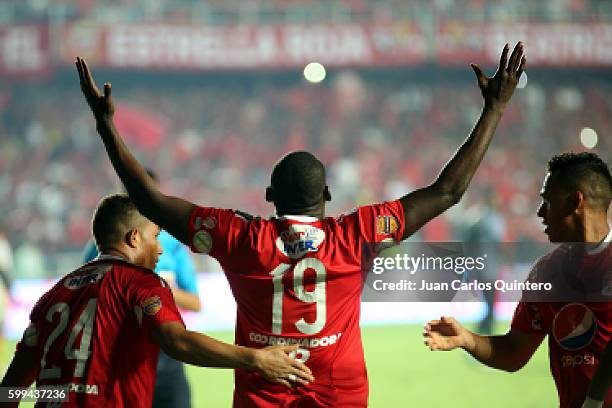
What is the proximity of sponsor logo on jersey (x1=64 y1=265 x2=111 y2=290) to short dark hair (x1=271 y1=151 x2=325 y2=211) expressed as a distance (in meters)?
0.72

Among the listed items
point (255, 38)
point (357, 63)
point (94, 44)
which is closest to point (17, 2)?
point (94, 44)

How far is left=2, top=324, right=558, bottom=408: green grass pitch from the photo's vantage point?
787 cm

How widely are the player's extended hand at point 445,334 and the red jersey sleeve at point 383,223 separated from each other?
40 cm

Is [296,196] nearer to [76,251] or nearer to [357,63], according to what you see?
[76,251]

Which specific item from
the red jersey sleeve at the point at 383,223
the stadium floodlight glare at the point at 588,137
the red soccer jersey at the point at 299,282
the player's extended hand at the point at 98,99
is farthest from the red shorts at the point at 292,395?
the stadium floodlight glare at the point at 588,137

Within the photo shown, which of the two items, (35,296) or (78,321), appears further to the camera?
(35,296)

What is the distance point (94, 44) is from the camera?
2300 cm

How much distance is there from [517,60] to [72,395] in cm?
210

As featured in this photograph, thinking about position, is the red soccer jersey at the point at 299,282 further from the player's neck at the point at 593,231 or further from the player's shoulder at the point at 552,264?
the player's neck at the point at 593,231

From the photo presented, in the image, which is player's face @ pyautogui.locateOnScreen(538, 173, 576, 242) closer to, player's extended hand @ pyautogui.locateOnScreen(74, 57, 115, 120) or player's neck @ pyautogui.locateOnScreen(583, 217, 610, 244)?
player's neck @ pyautogui.locateOnScreen(583, 217, 610, 244)

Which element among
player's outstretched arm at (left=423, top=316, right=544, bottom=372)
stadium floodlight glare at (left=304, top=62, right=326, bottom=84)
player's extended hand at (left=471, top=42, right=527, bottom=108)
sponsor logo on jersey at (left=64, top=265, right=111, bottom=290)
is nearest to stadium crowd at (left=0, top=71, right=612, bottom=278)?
stadium floodlight glare at (left=304, top=62, right=326, bottom=84)

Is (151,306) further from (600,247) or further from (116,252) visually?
(600,247)

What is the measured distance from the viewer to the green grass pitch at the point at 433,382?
7867 mm

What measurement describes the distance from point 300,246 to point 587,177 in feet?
3.81
